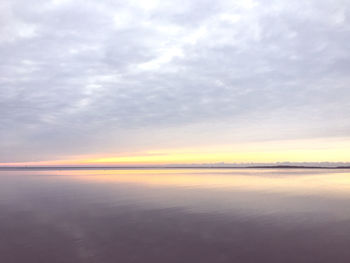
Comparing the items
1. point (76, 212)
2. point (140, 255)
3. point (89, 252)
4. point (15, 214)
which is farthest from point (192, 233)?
point (15, 214)

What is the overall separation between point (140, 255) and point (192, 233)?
3.27 m

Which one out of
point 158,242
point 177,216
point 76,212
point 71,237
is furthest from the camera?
point 76,212

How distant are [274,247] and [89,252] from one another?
22.6ft

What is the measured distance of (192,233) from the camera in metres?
11.8

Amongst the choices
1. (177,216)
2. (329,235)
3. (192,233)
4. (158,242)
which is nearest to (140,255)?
(158,242)

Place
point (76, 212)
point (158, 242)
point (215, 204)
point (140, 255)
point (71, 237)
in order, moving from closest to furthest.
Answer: point (140, 255) → point (158, 242) → point (71, 237) → point (76, 212) → point (215, 204)

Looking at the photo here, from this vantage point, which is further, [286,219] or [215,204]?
[215,204]

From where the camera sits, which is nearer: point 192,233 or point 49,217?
point 192,233

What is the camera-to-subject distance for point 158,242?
34.9ft

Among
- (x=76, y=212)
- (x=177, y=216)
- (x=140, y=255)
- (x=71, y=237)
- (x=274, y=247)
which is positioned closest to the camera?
(x=140, y=255)

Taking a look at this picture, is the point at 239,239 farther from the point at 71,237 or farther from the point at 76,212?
the point at 76,212

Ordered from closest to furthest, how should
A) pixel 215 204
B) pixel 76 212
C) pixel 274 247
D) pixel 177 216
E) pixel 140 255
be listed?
pixel 140 255
pixel 274 247
pixel 177 216
pixel 76 212
pixel 215 204

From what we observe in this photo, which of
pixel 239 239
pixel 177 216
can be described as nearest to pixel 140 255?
pixel 239 239

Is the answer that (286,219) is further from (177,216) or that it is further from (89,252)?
(89,252)
